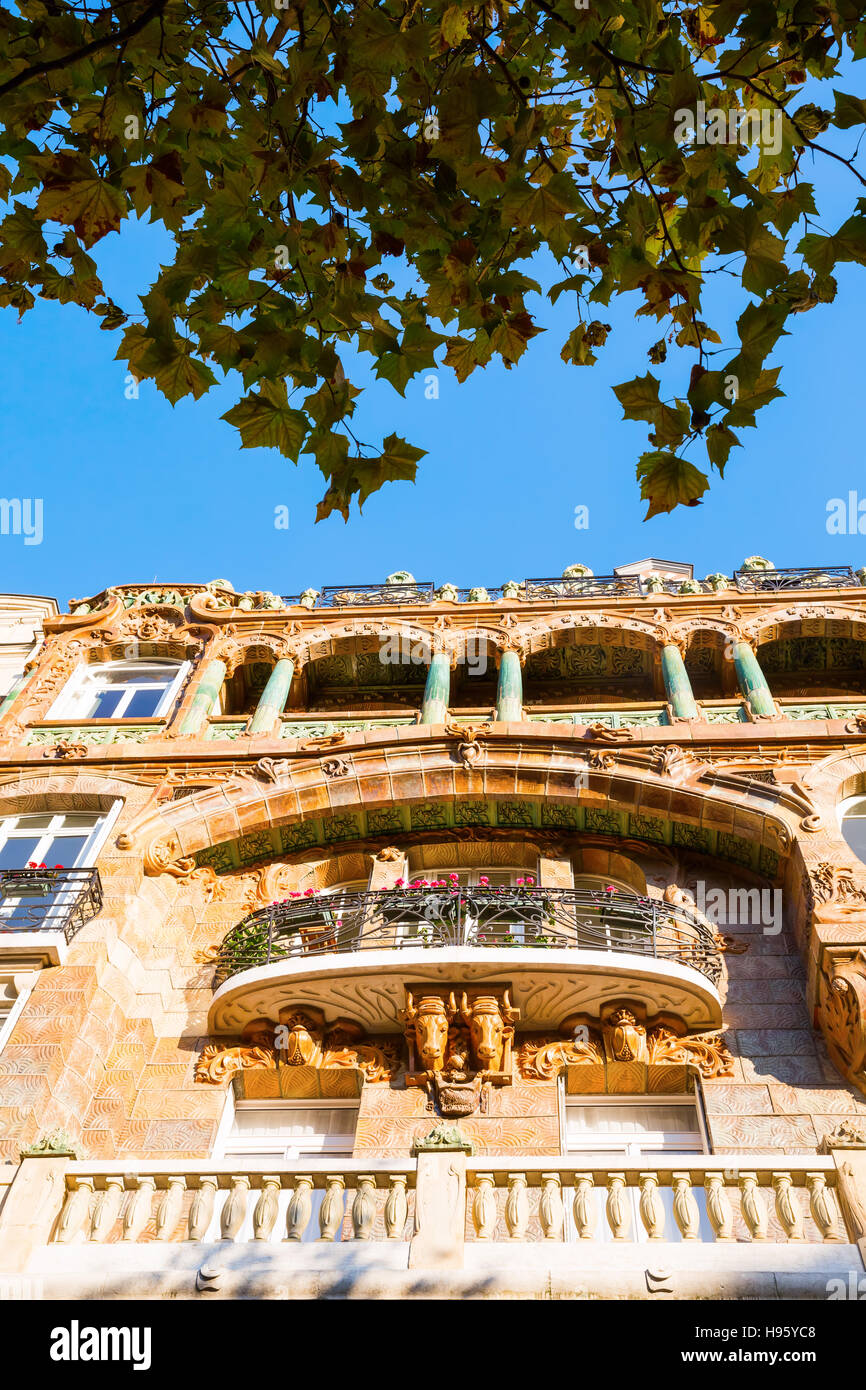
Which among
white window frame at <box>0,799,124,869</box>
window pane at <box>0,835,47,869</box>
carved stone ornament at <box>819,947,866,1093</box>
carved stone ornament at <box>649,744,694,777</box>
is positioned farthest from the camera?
carved stone ornament at <box>649,744,694,777</box>

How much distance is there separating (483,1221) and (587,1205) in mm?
847

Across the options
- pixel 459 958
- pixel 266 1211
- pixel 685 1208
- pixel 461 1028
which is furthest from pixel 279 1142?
pixel 685 1208

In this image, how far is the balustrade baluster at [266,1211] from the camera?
967cm

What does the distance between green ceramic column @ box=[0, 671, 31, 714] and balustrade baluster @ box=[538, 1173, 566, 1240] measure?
12299 mm

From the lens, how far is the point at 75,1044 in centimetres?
1227

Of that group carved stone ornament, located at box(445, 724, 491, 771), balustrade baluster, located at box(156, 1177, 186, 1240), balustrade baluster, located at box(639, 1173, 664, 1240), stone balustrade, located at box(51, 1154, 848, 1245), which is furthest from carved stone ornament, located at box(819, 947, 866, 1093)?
balustrade baluster, located at box(156, 1177, 186, 1240)

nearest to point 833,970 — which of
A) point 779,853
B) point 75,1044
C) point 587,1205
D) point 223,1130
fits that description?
point 779,853

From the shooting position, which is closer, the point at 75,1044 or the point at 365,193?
the point at 365,193

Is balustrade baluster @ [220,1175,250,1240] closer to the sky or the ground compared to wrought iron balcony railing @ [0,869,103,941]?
closer to the ground

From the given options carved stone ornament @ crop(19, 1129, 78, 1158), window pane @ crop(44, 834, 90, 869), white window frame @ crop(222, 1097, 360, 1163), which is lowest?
carved stone ornament @ crop(19, 1129, 78, 1158)

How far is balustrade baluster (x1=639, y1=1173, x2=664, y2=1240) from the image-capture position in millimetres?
9508

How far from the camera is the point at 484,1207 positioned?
383 inches

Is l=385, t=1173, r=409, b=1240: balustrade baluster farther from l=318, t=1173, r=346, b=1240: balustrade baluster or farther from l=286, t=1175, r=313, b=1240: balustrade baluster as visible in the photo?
l=286, t=1175, r=313, b=1240: balustrade baluster
